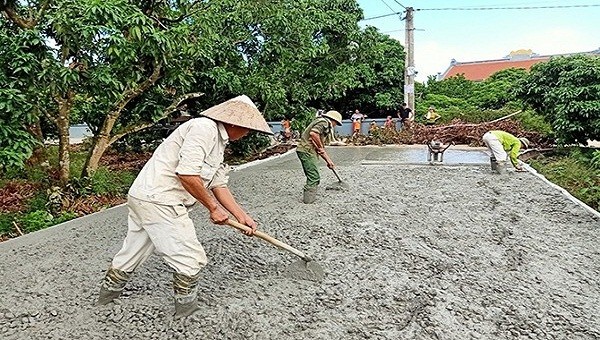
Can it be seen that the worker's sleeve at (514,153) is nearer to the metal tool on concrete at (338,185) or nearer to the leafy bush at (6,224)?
the metal tool on concrete at (338,185)

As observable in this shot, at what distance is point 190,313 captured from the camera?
3.08 metres

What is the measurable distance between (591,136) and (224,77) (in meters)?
8.87

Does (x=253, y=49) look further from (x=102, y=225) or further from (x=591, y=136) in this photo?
(x=591, y=136)

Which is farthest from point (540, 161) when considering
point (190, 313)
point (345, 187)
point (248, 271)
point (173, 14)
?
point (190, 313)

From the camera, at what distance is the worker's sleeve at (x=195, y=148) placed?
2756 millimetres

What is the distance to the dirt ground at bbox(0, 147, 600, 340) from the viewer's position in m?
3.00

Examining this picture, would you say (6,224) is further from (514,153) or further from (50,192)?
(514,153)

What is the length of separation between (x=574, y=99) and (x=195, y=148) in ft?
38.0

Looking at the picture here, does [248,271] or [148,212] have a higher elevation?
[148,212]

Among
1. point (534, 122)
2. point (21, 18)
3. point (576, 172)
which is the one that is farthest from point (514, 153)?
point (534, 122)

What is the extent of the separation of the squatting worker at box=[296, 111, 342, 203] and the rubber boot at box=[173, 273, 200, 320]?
3085mm

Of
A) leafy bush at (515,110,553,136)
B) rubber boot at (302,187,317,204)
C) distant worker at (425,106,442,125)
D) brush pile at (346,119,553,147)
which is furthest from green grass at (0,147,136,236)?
distant worker at (425,106,442,125)

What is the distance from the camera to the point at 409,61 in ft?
62.2

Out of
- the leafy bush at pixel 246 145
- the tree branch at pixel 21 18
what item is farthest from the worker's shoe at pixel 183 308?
the leafy bush at pixel 246 145
